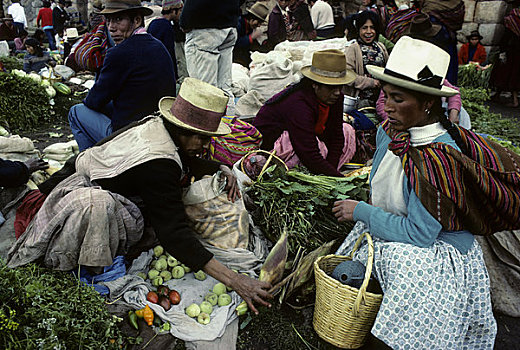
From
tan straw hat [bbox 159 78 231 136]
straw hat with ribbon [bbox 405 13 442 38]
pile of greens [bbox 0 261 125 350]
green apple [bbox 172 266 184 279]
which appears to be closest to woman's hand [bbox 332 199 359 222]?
tan straw hat [bbox 159 78 231 136]

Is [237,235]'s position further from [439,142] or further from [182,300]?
[439,142]

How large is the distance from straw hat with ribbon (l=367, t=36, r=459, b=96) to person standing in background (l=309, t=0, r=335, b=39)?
6.78m

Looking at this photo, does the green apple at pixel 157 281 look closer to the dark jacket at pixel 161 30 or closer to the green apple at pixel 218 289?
the green apple at pixel 218 289

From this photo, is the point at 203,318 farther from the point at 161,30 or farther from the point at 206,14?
the point at 161,30

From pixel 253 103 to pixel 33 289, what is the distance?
362cm

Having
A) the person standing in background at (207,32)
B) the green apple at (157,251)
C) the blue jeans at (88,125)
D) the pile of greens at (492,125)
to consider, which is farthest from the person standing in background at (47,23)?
the green apple at (157,251)

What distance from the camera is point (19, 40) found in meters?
12.1

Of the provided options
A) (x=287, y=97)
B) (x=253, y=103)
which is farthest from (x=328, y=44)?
(x=287, y=97)

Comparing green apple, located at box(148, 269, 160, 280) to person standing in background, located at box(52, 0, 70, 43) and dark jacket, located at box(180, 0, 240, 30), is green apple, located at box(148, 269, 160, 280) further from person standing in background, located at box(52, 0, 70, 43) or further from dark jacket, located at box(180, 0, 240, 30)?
person standing in background, located at box(52, 0, 70, 43)

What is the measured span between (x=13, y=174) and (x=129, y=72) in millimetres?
1164

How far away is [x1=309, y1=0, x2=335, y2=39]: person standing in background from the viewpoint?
8383mm

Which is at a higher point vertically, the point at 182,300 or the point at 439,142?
the point at 439,142

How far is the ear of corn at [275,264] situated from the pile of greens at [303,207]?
0.30m

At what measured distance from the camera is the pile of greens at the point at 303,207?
2770mm
